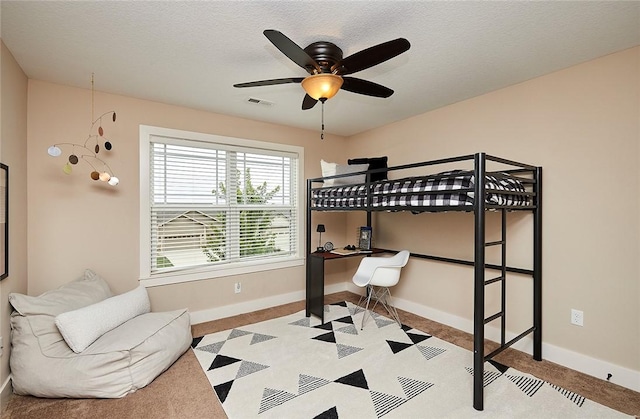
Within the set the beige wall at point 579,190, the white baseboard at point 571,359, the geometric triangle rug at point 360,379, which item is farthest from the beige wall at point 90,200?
the white baseboard at point 571,359

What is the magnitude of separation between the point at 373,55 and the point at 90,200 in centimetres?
276

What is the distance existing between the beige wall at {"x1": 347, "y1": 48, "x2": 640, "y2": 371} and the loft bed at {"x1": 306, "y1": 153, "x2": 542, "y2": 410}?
0.33 feet

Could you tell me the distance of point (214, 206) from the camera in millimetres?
3492

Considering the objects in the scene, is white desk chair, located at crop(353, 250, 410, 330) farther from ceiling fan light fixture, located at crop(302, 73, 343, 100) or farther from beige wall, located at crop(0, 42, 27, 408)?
beige wall, located at crop(0, 42, 27, 408)

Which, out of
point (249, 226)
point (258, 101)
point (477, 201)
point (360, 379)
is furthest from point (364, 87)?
point (249, 226)

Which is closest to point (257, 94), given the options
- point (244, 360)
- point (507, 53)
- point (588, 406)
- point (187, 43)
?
point (187, 43)

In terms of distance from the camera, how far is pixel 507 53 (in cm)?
216

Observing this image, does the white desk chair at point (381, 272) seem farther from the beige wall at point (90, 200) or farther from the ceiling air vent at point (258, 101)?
the ceiling air vent at point (258, 101)

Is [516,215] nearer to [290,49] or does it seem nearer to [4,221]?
[290,49]

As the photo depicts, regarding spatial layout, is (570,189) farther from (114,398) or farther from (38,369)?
(38,369)

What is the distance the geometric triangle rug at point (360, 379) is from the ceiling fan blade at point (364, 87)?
208 centimetres

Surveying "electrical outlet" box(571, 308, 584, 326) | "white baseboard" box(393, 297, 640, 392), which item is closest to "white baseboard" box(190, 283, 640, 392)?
"white baseboard" box(393, 297, 640, 392)

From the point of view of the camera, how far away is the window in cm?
315

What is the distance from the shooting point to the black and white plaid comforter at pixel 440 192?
7.01 ft
